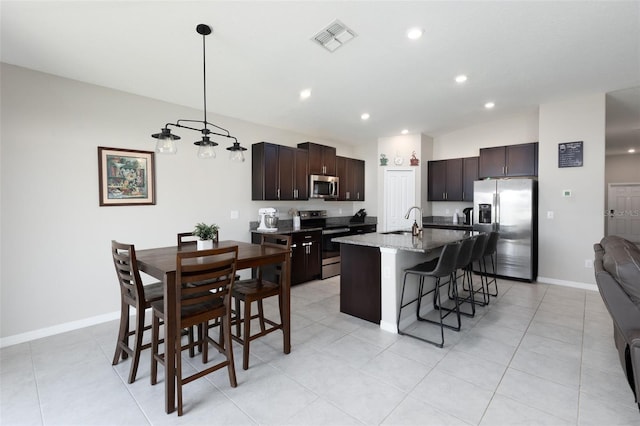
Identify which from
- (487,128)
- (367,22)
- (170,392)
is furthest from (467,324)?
(487,128)

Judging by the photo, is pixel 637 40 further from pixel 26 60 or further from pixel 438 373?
pixel 26 60

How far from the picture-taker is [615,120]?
5.21m

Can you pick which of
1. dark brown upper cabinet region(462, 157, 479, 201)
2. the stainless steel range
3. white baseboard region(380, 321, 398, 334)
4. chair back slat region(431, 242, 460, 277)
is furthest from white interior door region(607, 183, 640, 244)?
white baseboard region(380, 321, 398, 334)

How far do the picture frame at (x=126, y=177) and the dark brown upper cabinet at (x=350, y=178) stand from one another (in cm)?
341

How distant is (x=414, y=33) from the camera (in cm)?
251

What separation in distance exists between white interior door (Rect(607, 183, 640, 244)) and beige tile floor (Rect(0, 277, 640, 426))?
7.00m

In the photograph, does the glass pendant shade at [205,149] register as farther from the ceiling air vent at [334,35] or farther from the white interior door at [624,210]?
the white interior door at [624,210]

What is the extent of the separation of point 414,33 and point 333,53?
743 mm

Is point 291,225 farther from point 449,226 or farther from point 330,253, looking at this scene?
A: point 449,226

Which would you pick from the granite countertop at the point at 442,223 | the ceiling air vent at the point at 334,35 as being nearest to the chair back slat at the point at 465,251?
the ceiling air vent at the point at 334,35

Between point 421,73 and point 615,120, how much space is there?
176 inches

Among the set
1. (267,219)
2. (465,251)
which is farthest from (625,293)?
(267,219)

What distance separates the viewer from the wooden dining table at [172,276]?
6.24 feet

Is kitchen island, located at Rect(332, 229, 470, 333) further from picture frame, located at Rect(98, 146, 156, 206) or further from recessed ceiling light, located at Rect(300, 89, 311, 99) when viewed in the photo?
picture frame, located at Rect(98, 146, 156, 206)
